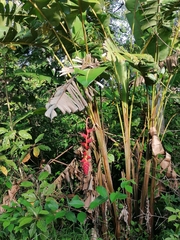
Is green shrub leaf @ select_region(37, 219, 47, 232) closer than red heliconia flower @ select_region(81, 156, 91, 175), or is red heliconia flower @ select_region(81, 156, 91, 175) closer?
green shrub leaf @ select_region(37, 219, 47, 232)

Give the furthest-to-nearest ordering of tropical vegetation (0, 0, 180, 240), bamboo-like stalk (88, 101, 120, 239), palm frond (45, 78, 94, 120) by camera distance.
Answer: bamboo-like stalk (88, 101, 120, 239) → tropical vegetation (0, 0, 180, 240) → palm frond (45, 78, 94, 120)

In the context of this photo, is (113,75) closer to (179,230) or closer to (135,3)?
(135,3)

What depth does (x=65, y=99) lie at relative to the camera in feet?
7.03

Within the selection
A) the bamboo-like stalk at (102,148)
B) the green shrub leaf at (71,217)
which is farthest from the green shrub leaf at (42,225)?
the bamboo-like stalk at (102,148)

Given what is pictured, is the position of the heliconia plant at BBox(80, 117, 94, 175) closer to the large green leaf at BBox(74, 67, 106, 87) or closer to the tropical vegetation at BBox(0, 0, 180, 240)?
the tropical vegetation at BBox(0, 0, 180, 240)

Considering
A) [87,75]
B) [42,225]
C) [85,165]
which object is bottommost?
[42,225]

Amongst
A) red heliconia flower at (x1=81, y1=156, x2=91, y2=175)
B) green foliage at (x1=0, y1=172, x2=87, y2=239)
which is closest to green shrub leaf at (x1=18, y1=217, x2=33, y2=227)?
green foliage at (x1=0, y1=172, x2=87, y2=239)

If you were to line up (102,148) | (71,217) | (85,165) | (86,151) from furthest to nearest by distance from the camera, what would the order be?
1. (102,148)
2. (86,151)
3. (85,165)
4. (71,217)

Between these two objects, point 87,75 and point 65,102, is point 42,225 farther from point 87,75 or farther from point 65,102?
point 87,75

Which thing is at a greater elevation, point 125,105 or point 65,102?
point 65,102

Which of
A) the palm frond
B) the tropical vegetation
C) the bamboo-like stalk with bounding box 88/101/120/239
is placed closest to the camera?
the palm frond

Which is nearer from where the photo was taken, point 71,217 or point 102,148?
point 71,217

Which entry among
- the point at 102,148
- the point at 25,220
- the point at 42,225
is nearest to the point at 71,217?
the point at 42,225

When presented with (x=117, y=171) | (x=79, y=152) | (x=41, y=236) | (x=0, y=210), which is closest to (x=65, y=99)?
(x=79, y=152)
